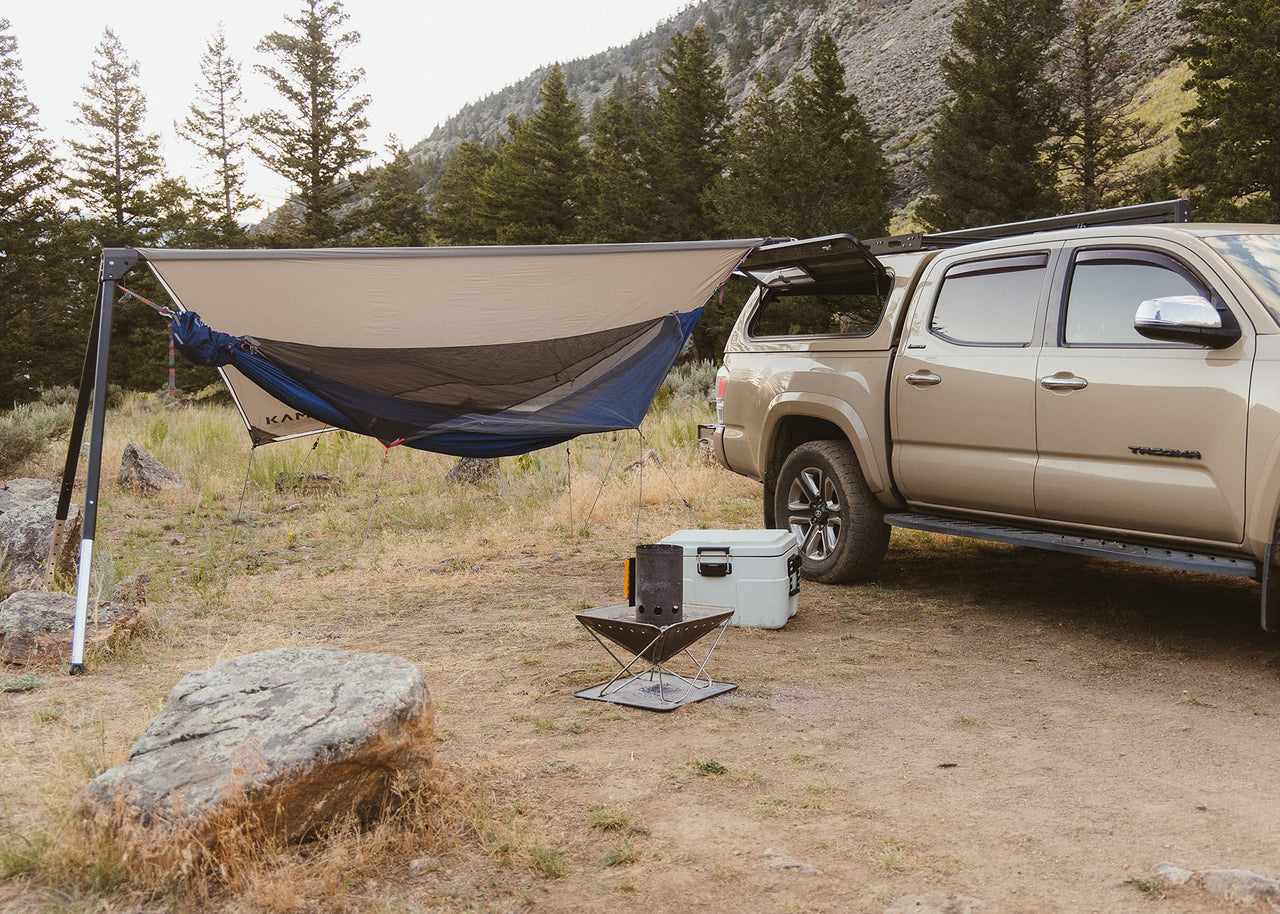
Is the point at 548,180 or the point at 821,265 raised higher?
the point at 548,180

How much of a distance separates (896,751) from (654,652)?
47.4 inches

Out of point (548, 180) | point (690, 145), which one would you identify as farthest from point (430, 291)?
point (548, 180)

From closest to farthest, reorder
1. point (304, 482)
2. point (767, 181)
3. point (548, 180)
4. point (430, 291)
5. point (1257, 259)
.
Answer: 1. point (1257, 259)
2. point (430, 291)
3. point (304, 482)
4. point (767, 181)
5. point (548, 180)

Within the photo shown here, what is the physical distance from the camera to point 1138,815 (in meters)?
3.69

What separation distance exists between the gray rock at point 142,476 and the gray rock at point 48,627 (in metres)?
6.48

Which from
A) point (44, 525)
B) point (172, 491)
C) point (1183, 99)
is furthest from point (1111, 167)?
point (44, 525)

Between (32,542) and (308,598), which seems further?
(32,542)

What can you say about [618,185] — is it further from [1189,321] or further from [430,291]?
A: [1189,321]

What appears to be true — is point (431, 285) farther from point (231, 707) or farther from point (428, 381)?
point (231, 707)

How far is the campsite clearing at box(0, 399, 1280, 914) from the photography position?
3238 mm

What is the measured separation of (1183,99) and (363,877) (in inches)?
1794

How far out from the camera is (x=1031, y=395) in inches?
231

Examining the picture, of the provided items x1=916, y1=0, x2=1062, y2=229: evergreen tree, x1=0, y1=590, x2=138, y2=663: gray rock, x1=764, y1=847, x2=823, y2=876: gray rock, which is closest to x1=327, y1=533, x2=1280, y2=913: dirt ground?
x1=764, y1=847, x2=823, y2=876: gray rock

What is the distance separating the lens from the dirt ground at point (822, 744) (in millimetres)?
3271
